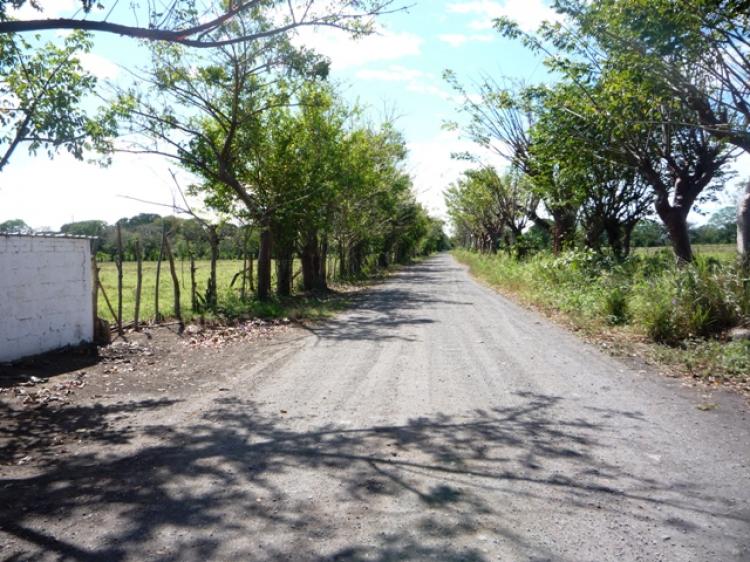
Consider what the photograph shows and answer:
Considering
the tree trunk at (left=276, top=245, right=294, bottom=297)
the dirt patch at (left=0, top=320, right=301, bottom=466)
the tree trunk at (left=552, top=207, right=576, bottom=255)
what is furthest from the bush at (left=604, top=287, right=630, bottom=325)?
the tree trunk at (left=552, top=207, right=576, bottom=255)

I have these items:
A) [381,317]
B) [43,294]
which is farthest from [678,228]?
[43,294]

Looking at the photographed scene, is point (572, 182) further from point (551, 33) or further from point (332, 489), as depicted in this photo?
point (332, 489)

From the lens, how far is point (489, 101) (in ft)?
78.3

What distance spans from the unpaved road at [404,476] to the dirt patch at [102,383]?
272 mm

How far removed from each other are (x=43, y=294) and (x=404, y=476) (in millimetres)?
7225

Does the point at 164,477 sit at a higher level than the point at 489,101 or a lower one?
lower

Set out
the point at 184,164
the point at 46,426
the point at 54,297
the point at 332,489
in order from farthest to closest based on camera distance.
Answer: the point at 184,164 < the point at 54,297 < the point at 46,426 < the point at 332,489

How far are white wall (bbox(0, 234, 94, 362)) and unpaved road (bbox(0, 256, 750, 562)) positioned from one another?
121 inches

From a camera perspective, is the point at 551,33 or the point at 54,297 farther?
the point at 551,33

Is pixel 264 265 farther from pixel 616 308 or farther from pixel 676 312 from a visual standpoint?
pixel 676 312

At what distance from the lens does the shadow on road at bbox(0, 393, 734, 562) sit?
3541mm

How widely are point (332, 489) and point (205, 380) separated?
14.2ft

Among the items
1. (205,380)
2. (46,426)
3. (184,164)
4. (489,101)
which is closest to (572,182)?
(489,101)

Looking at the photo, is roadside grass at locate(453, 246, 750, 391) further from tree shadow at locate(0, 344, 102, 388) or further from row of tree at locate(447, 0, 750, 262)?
tree shadow at locate(0, 344, 102, 388)
